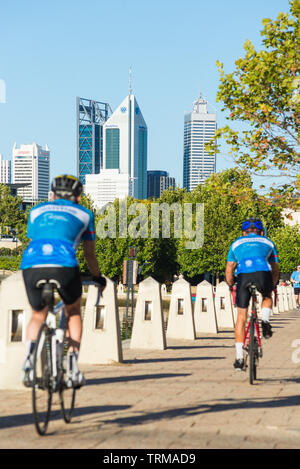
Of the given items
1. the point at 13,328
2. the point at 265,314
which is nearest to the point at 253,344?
the point at 265,314

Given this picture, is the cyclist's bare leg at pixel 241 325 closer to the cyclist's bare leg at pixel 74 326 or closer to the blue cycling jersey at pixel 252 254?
the blue cycling jersey at pixel 252 254

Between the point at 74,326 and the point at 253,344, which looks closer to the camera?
the point at 74,326

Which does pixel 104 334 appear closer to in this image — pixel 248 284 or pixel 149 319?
pixel 248 284

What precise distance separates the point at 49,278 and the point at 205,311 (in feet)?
41.1

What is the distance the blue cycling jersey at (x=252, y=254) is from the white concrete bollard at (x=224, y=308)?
11.1 metres

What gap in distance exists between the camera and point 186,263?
7962 cm

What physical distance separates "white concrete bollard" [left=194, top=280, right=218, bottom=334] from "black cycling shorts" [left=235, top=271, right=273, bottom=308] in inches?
346

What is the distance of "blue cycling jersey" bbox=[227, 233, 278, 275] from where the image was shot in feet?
28.6

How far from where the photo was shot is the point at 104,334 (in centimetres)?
1005

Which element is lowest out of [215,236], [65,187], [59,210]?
[59,210]

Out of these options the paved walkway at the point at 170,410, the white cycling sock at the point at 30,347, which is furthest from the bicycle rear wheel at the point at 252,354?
the white cycling sock at the point at 30,347
